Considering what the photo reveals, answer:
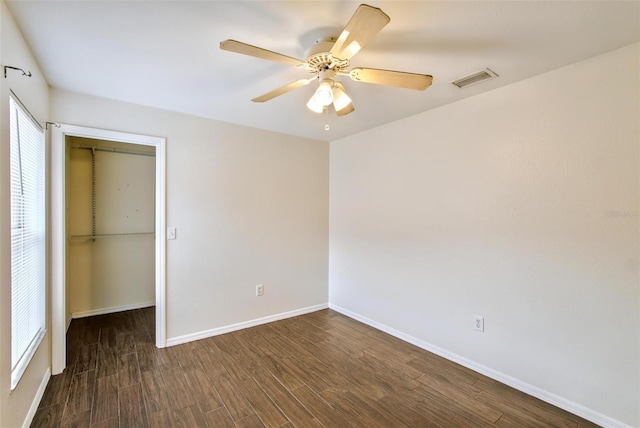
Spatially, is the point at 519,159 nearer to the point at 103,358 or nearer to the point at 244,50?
the point at 244,50

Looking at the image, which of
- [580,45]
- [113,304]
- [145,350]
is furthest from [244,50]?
[113,304]

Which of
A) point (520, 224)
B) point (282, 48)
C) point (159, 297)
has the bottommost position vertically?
point (159, 297)

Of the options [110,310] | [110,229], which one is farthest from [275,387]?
[110,229]

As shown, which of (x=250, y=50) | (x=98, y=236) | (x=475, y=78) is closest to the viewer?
(x=250, y=50)

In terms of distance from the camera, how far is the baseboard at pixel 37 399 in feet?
6.02

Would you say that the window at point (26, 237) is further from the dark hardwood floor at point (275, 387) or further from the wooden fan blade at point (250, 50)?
the wooden fan blade at point (250, 50)

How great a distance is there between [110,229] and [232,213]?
1929 millimetres

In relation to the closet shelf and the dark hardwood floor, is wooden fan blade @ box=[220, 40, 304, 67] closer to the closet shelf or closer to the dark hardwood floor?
the dark hardwood floor

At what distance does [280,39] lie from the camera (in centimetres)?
172

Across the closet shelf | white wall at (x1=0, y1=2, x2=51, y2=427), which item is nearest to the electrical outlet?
white wall at (x1=0, y1=2, x2=51, y2=427)

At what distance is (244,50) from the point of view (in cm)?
143

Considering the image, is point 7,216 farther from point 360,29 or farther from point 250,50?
point 360,29

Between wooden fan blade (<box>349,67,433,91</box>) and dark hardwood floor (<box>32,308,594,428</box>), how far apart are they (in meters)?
2.13

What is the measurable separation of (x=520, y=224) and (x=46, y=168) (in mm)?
3730
